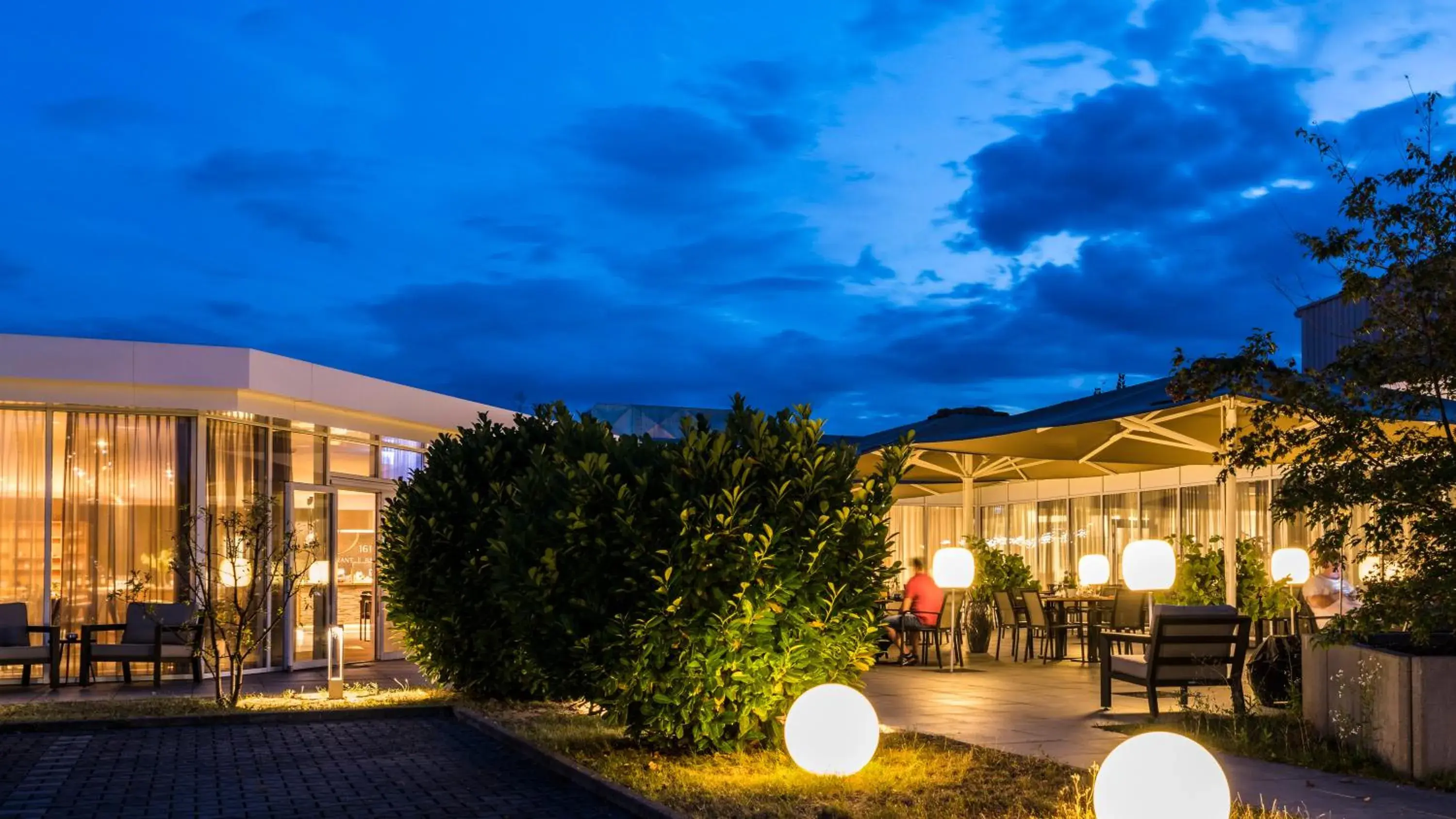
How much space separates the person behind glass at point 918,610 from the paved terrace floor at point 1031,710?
1.10 ft

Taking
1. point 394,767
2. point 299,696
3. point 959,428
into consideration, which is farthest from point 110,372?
point 959,428

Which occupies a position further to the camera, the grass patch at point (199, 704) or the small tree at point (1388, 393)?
the grass patch at point (199, 704)

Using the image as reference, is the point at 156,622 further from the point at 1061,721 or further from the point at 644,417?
the point at 644,417

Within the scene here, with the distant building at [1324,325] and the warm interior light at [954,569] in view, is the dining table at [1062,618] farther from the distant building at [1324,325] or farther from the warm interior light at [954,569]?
the distant building at [1324,325]

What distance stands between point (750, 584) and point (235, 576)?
19.3ft

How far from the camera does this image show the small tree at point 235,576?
38.7 feet

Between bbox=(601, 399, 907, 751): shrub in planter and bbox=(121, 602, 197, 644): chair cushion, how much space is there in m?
7.38

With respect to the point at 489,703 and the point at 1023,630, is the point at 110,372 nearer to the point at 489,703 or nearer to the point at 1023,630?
the point at 489,703

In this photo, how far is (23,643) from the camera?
532 inches

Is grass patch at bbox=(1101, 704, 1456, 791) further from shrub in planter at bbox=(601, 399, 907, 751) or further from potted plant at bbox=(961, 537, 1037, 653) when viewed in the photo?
potted plant at bbox=(961, 537, 1037, 653)

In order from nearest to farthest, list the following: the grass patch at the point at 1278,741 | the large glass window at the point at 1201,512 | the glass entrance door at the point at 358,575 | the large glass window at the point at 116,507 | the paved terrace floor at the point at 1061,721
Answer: the paved terrace floor at the point at 1061,721 → the grass patch at the point at 1278,741 → the large glass window at the point at 116,507 → the glass entrance door at the point at 358,575 → the large glass window at the point at 1201,512

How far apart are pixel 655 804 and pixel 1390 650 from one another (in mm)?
4059

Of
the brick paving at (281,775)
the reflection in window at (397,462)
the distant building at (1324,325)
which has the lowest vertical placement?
the brick paving at (281,775)

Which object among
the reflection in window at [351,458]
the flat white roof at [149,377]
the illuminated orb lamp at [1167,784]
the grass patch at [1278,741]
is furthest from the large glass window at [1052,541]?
the illuminated orb lamp at [1167,784]
